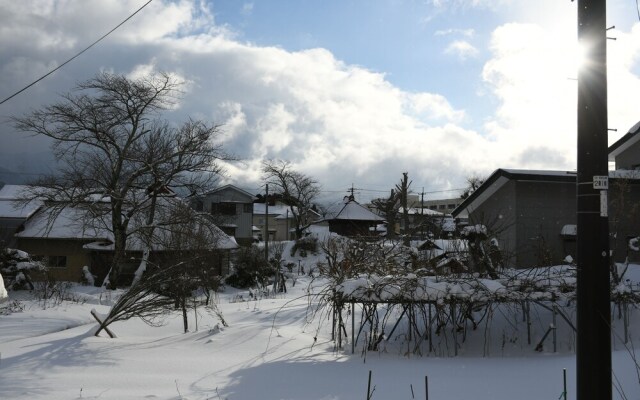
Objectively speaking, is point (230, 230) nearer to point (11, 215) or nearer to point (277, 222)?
point (11, 215)

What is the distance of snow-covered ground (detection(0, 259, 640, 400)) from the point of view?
6.25 meters

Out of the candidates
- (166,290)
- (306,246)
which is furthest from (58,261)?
(166,290)

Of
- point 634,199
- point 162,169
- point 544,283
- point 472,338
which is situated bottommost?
point 472,338

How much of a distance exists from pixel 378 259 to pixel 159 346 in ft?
14.8

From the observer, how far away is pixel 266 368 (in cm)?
766

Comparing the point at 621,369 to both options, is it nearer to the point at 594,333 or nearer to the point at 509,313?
the point at 594,333

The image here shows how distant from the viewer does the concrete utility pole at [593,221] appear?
13.8 ft

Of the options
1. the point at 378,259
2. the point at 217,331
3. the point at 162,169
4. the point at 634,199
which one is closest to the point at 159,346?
the point at 217,331

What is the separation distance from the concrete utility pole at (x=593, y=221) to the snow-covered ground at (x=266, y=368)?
191 cm

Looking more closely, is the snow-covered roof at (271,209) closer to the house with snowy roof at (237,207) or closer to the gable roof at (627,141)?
the house with snowy roof at (237,207)

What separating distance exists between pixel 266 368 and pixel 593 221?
5025 mm

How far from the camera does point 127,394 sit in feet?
19.6

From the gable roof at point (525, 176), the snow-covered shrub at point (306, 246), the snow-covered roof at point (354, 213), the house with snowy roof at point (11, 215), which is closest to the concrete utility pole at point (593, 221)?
the gable roof at point (525, 176)

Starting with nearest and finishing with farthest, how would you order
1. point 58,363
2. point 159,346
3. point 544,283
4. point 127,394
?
point 127,394 → point 58,363 → point 159,346 → point 544,283
